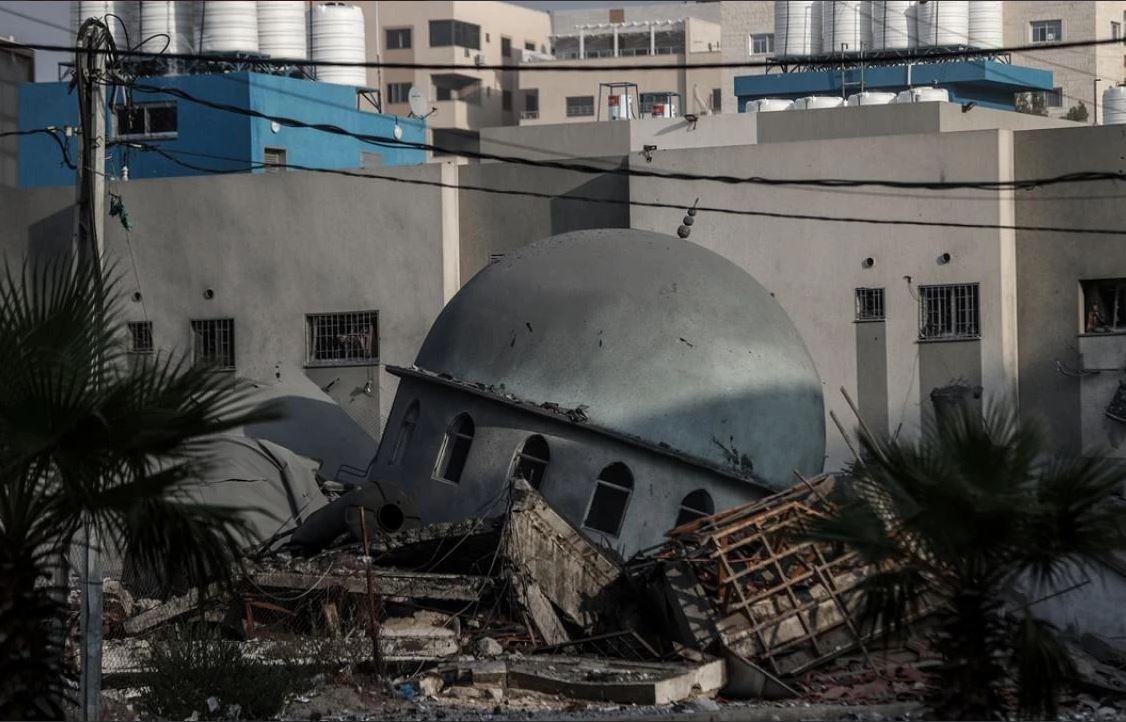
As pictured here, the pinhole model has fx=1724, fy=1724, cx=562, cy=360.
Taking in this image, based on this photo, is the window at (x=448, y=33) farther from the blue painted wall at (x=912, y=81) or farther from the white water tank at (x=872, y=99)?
the white water tank at (x=872, y=99)

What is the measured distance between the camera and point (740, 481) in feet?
67.5

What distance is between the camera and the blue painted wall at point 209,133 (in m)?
44.4

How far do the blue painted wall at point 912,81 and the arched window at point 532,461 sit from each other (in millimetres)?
30428

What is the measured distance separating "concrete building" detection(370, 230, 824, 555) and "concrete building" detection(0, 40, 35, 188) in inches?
956

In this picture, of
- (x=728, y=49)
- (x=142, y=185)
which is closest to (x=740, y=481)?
(x=142, y=185)

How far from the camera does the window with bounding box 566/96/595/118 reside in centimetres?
7700

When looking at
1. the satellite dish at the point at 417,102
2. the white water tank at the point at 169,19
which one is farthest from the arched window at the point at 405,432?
the white water tank at the point at 169,19

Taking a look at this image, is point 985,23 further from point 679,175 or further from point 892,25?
point 679,175

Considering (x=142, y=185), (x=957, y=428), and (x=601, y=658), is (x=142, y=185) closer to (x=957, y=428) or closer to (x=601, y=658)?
(x=601, y=658)

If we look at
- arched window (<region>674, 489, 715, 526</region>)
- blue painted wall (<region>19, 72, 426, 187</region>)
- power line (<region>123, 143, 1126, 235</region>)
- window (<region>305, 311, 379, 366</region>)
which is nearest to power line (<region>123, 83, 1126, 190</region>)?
power line (<region>123, 143, 1126, 235</region>)

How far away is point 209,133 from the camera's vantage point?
1769 inches

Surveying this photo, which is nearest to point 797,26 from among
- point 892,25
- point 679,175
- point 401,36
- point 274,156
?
point 892,25

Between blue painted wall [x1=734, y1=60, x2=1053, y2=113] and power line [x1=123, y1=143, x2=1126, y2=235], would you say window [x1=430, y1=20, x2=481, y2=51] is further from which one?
power line [x1=123, y1=143, x2=1126, y2=235]

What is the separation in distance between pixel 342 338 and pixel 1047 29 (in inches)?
1938
